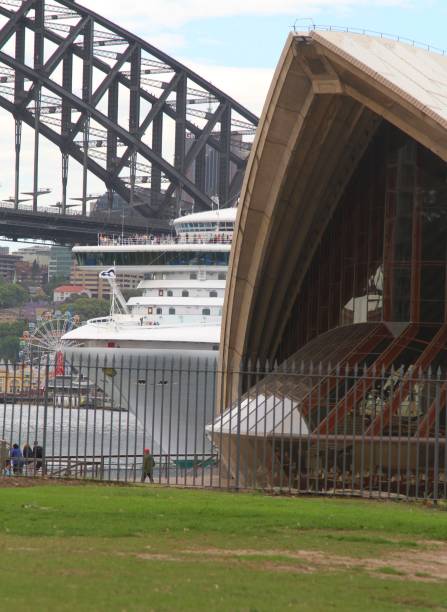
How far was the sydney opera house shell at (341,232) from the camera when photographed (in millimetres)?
26422

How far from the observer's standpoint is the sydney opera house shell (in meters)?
26.4

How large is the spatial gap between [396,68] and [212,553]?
48.5ft

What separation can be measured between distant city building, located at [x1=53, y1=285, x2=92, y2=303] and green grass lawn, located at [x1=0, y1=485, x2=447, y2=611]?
16210 centimetres

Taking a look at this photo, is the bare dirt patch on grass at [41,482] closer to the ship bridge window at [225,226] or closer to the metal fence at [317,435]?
the metal fence at [317,435]

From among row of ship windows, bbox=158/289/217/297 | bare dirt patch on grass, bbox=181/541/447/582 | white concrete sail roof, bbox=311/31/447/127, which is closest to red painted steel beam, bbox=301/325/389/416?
white concrete sail roof, bbox=311/31/447/127

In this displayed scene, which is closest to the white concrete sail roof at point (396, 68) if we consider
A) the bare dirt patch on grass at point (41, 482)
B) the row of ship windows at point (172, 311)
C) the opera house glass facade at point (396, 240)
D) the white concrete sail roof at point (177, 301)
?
the opera house glass facade at point (396, 240)

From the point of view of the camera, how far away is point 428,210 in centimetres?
3089

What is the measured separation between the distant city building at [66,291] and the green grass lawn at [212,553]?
162m

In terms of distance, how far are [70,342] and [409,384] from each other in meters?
34.5

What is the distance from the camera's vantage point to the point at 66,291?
187625 mm

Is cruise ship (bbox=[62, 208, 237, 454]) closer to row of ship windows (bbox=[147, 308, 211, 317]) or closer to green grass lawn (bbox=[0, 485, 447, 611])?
row of ship windows (bbox=[147, 308, 211, 317])

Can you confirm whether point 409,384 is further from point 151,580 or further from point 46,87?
point 46,87

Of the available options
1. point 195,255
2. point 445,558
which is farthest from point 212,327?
point 445,558

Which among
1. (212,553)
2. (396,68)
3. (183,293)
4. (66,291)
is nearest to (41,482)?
(212,553)
